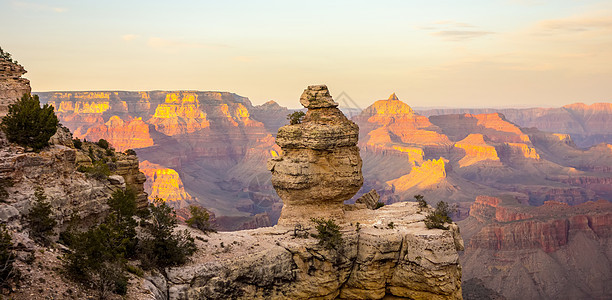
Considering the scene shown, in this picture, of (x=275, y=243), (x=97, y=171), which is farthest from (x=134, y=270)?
(x=275, y=243)

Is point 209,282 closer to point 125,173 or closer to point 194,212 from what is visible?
point 194,212

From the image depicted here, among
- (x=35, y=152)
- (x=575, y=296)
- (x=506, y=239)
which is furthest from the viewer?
(x=506, y=239)

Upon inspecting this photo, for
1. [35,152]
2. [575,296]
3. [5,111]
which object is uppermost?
[5,111]

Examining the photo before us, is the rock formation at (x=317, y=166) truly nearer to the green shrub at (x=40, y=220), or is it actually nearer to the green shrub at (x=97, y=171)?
the green shrub at (x=97, y=171)

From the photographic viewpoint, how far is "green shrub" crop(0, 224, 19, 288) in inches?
738

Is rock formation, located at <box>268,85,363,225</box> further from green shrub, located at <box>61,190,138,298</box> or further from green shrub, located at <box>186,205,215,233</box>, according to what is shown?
green shrub, located at <box>61,190,138,298</box>

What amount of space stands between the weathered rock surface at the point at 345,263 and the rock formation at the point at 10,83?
13.8 metres

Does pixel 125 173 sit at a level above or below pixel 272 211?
above

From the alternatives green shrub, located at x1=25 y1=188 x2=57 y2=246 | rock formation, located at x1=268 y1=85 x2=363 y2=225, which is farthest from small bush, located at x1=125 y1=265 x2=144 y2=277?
rock formation, located at x1=268 y1=85 x2=363 y2=225

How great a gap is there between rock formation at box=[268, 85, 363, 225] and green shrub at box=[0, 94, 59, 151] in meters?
18.8

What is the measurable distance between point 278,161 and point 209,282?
45.9 feet

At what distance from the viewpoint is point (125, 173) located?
3806cm

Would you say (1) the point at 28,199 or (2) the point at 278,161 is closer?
(1) the point at 28,199

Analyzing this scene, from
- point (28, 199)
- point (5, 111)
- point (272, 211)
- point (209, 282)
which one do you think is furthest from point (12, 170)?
point (272, 211)
